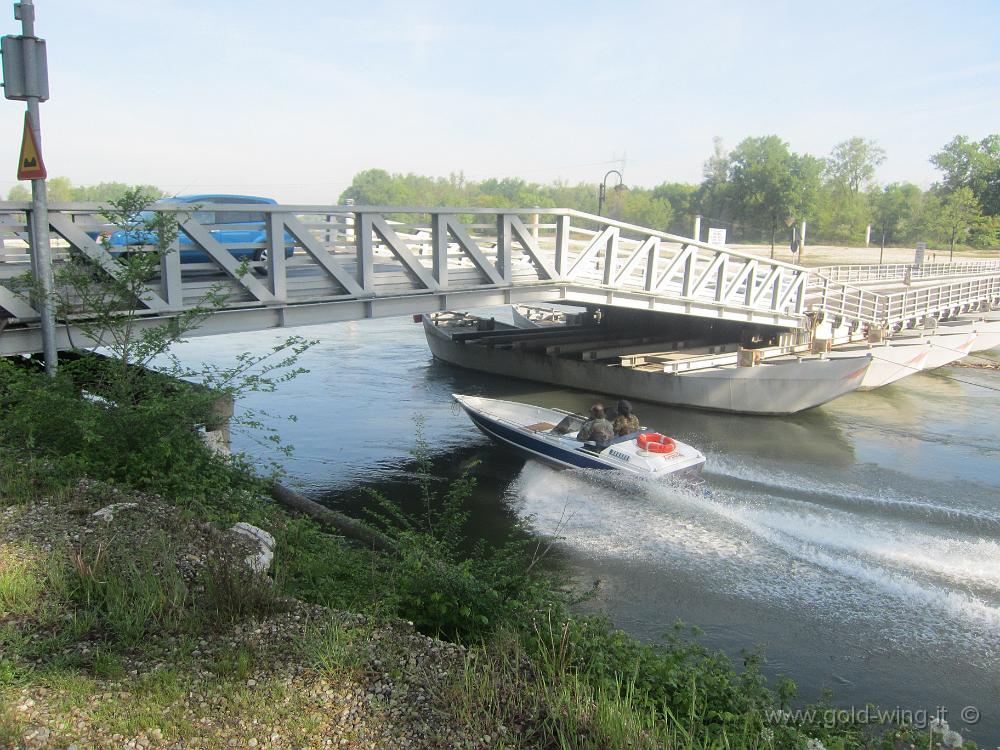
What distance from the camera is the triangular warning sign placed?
9.64 meters

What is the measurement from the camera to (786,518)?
47.6ft

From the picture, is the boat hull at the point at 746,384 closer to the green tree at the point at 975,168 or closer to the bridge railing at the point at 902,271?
the bridge railing at the point at 902,271

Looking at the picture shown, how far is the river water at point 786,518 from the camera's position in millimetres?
9922

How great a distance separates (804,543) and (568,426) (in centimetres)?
587

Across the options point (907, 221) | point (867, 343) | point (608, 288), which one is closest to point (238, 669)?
point (608, 288)

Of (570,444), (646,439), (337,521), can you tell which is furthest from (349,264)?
(337,521)

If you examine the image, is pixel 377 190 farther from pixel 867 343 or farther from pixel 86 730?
pixel 86 730

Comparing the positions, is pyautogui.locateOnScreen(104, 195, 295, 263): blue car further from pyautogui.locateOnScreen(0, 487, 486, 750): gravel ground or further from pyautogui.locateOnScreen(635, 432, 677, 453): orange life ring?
pyautogui.locateOnScreen(0, 487, 486, 750): gravel ground

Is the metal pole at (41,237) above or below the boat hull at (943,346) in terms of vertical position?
above

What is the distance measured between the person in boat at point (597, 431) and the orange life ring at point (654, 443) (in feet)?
2.09

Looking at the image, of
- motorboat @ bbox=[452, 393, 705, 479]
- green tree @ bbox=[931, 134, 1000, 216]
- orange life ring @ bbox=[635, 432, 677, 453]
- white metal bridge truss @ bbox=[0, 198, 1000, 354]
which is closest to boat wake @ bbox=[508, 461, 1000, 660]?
motorboat @ bbox=[452, 393, 705, 479]

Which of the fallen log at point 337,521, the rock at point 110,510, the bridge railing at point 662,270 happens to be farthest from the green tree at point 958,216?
the rock at point 110,510

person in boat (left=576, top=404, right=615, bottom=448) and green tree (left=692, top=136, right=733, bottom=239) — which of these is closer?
person in boat (left=576, top=404, right=615, bottom=448)

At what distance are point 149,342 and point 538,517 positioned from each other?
7.90 m
